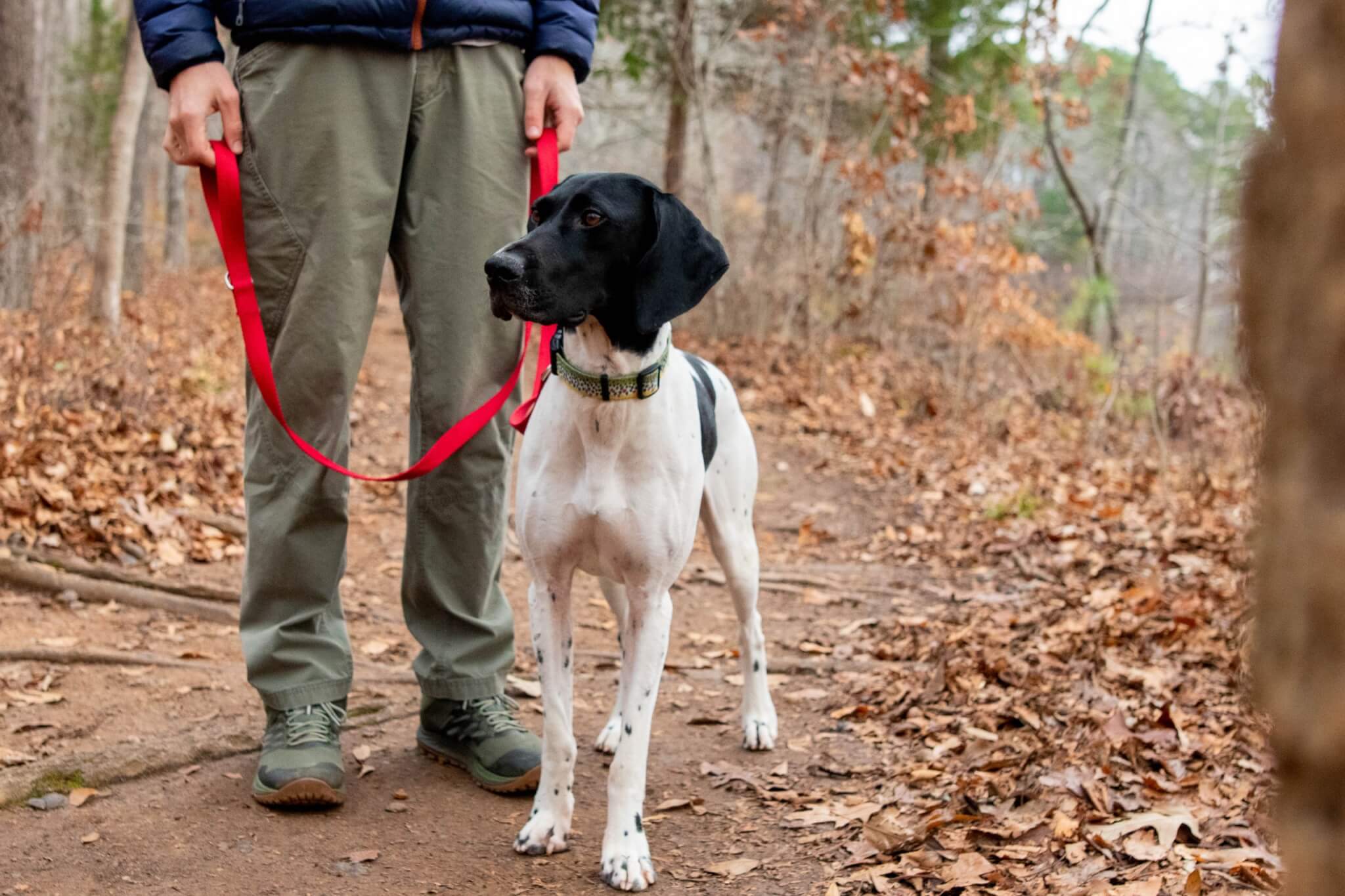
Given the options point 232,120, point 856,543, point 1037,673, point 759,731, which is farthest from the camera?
point 856,543

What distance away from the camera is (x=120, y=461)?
550 centimetres

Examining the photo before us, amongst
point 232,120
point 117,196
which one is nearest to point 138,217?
point 117,196

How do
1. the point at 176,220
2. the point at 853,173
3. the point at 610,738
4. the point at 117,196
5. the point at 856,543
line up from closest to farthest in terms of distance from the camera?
1. the point at 610,738
2. the point at 856,543
3. the point at 117,196
4. the point at 853,173
5. the point at 176,220

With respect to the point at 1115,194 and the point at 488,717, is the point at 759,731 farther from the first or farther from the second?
the point at 1115,194

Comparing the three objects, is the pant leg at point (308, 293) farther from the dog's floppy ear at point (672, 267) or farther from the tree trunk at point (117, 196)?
the tree trunk at point (117, 196)

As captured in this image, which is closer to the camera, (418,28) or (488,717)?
(418,28)

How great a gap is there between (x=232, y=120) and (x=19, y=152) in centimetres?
696

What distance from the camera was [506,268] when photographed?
258 centimetres

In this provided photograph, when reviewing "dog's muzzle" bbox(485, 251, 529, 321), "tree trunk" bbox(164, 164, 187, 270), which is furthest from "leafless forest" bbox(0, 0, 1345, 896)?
"tree trunk" bbox(164, 164, 187, 270)

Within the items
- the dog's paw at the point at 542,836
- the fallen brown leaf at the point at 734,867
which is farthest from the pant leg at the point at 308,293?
the fallen brown leaf at the point at 734,867

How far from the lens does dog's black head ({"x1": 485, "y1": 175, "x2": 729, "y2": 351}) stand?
2.61 m

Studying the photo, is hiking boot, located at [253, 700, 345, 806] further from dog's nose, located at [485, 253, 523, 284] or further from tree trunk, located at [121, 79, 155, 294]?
tree trunk, located at [121, 79, 155, 294]

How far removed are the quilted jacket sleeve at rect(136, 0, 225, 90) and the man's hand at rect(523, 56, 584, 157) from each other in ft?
2.59

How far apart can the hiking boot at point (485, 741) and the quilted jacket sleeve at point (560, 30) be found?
→ 180 centimetres
